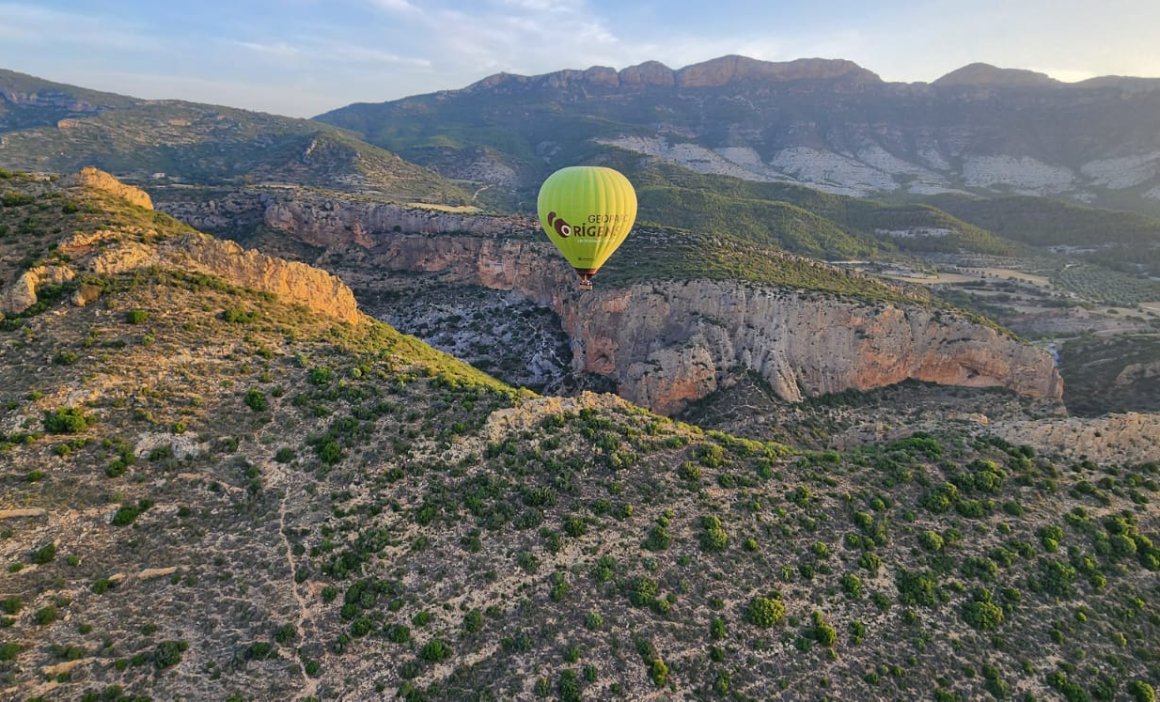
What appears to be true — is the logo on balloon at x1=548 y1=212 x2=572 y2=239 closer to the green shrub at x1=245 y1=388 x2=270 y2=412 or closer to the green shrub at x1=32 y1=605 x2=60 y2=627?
the green shrub at x1=245 y1=388 x2=270 y2=412

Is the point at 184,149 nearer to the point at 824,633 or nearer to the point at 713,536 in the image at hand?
the point at 713,536

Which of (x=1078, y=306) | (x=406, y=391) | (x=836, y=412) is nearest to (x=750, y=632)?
(x=406, y=391)

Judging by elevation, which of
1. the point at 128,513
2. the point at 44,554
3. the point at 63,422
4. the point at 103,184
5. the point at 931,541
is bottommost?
the point at 931,541

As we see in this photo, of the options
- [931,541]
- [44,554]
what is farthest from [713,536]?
[44,554]

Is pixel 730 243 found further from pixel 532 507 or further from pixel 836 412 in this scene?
pixel 532 507

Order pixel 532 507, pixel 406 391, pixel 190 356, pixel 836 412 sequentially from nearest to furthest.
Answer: pixel 532 507
pixel 190 356
pixel 406 391
pixel 836 412

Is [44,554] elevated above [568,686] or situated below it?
above

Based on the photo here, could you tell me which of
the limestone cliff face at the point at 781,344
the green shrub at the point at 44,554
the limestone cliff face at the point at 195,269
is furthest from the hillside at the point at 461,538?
the limestone cliff face at the point at 781,344
